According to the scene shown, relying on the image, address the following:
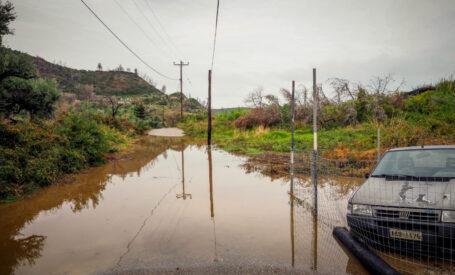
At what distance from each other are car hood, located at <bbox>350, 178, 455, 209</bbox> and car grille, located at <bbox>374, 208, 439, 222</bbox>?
3.6 inches

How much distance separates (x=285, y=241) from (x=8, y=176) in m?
7.74

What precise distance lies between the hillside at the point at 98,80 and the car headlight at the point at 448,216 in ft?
233

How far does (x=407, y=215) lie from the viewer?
392 cm

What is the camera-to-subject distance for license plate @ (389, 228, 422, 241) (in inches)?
147

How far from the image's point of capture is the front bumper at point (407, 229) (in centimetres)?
361

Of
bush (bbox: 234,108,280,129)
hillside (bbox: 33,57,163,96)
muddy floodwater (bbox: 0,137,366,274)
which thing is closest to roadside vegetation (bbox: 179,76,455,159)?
bush (bbox: 234,108,280,129)

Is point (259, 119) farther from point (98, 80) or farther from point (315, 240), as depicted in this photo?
point (98, 80)

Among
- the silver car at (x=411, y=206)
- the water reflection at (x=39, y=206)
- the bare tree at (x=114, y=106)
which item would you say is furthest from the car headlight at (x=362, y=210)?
the bare tree at (x=114, y=106)

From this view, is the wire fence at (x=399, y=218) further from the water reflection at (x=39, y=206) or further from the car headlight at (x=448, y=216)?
the water reflection at (x=39, y=206)

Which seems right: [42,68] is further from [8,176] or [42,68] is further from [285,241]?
[285,241]

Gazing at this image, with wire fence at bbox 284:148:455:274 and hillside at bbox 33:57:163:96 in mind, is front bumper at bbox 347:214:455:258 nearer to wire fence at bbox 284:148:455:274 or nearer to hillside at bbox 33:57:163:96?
wire fence at bbox 284:148:455:274

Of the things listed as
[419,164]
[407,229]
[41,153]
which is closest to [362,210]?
[407,229]

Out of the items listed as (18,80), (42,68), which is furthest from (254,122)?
(42,68)

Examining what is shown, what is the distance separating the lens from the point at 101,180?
988cm
